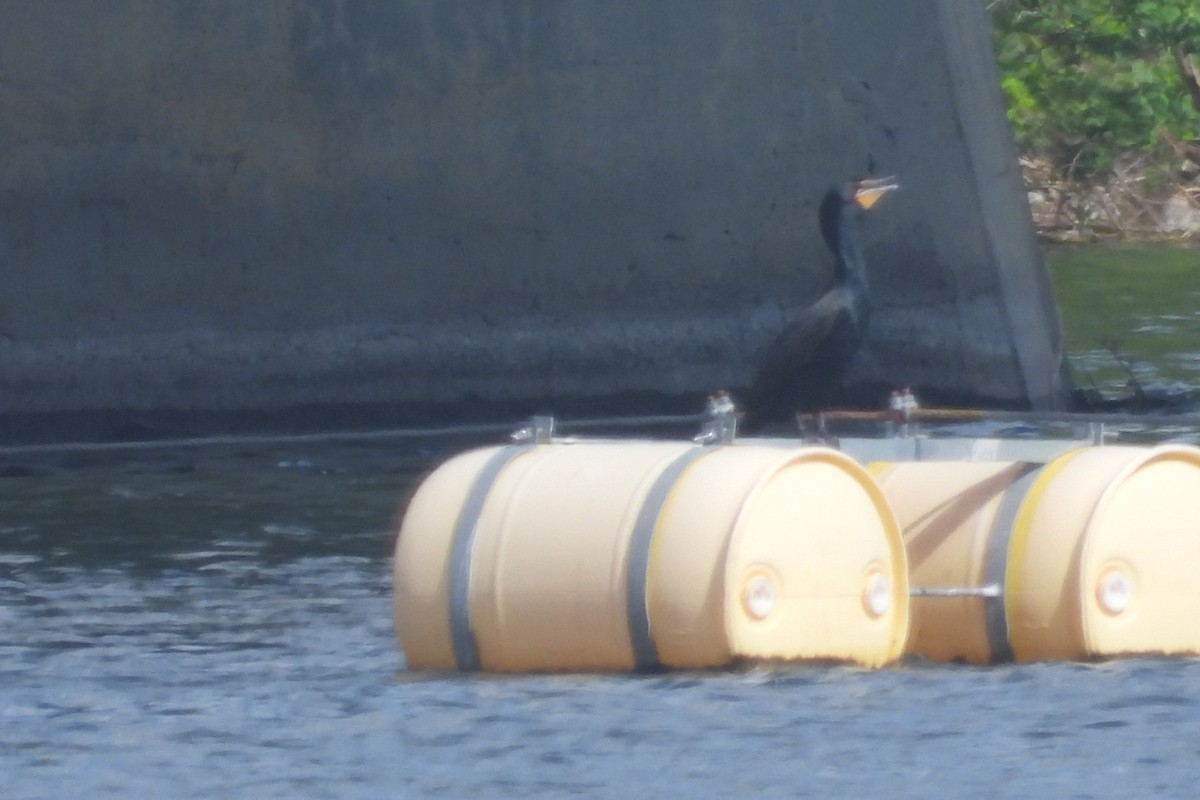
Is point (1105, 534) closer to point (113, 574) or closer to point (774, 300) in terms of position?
point (113, 574)

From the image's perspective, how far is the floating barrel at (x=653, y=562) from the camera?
814cm

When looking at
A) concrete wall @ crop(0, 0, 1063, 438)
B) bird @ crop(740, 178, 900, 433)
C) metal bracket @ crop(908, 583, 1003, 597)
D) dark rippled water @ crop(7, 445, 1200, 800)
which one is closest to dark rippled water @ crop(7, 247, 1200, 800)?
dark rippled water @ crop(7, 445, 1200, 800)

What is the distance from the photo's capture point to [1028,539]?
8625mm

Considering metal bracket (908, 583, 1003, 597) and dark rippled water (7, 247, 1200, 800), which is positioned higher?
metal bracket (908, 583, 1003, 597)

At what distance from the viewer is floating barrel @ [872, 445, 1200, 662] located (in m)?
8.52

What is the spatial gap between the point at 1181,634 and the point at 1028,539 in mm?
651

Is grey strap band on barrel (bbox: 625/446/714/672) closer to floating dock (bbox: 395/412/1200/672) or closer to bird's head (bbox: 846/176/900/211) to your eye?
floating dock (bbox: 395/412/1200/672)

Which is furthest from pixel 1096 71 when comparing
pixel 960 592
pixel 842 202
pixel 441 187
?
pixel 960 592

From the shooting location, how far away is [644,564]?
815 cm

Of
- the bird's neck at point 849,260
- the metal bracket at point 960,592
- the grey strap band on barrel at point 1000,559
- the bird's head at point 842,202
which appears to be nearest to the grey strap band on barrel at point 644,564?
the metal bracket at point 960,592

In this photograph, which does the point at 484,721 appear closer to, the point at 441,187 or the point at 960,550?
the point at 960,550

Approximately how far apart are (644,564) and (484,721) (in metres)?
0.72

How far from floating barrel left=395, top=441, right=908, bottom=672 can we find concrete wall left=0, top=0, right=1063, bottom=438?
849 centimetres

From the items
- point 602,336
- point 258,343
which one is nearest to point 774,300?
point 602,336
